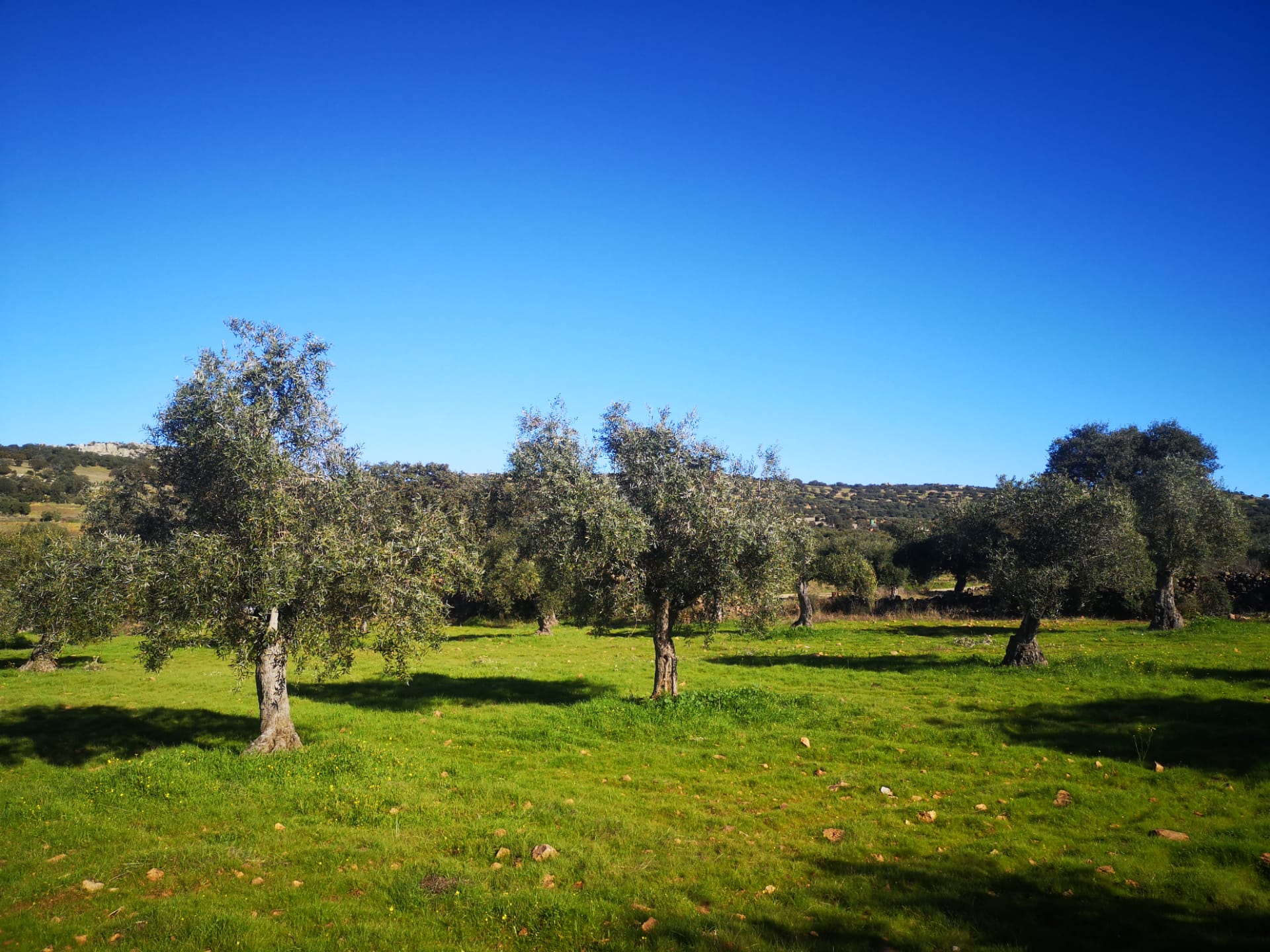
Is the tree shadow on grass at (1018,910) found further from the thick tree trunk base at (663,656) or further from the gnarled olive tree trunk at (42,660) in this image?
the gnarled olive tree trunk at (42,660)

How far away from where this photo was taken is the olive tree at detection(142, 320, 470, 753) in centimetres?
1538

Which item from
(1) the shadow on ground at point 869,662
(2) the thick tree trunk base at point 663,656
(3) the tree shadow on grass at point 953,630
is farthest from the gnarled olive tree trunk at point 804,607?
(2) the thick tree trunk base at point 663,656

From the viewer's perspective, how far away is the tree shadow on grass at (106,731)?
18.7 m

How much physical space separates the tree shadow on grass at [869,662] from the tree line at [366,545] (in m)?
2.56

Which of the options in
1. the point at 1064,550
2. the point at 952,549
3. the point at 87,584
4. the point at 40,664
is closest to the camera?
the point at 87,584

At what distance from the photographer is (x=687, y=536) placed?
21.7 m

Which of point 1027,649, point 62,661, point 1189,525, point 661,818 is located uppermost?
point 1189,525

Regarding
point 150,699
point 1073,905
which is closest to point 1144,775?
point 1073,905

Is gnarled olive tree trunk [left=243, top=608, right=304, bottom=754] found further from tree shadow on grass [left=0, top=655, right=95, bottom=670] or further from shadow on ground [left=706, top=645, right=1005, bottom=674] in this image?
tree shadow on grass [left=0, top=655, right=95, bottom=670]

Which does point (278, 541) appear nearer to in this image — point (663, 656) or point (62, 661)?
point (663, 656)

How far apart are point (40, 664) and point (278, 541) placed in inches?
1163

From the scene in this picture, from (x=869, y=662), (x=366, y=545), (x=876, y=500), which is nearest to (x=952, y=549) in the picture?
(x=869, y=662)

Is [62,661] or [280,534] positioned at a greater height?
[280,534]

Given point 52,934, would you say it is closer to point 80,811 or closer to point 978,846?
point 80,811
